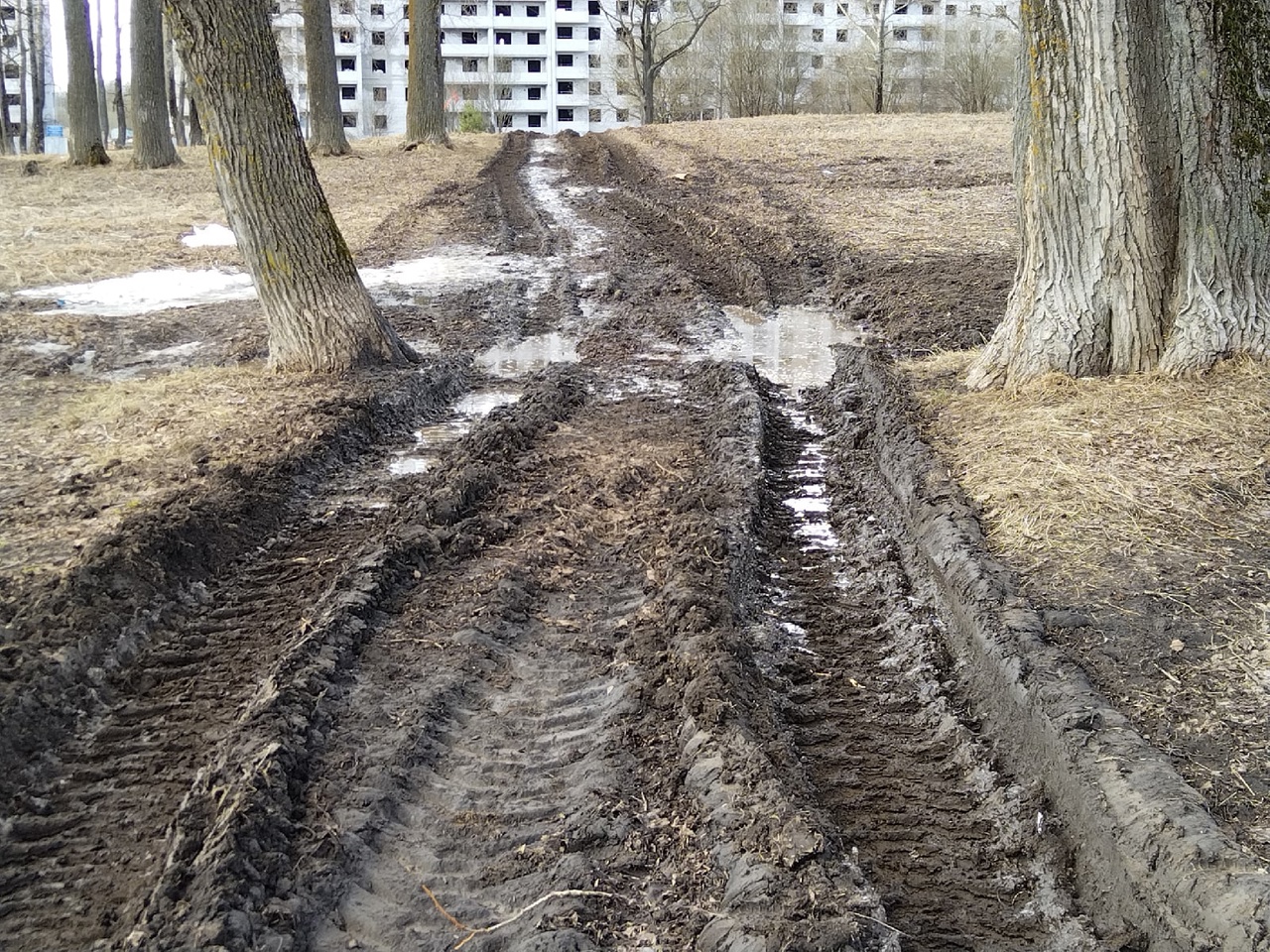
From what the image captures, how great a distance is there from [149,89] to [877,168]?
1452 cm

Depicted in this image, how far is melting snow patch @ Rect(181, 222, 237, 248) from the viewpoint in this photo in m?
13.0

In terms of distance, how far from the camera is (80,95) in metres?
21.4

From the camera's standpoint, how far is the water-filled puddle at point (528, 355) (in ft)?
26.6

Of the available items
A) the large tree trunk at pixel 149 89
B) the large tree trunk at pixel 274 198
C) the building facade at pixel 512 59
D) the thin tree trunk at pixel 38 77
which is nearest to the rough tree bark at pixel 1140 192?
the large tree trunk at pixel 274 198

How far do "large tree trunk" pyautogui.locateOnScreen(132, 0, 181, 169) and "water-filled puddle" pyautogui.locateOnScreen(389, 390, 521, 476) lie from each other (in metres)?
17.3

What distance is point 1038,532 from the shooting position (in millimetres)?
4555

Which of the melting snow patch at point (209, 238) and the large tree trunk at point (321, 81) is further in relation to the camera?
the large tree trunk at point (321, 81)

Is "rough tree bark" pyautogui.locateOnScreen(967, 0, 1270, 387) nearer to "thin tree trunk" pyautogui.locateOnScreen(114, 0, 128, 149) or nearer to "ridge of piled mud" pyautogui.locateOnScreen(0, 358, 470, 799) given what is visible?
"ridge of piled mud" pyautogui.locateOnScreen(0, 358, 470, 799)

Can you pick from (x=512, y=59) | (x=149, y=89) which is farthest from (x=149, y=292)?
(x=512, y=59)

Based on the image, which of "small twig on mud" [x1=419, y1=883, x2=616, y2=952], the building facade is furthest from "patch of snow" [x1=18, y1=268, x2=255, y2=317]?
the building facade

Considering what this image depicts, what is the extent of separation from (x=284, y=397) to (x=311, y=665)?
3543 mm

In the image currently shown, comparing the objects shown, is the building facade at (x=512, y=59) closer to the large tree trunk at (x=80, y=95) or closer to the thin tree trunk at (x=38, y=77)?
the thin tree trunk at (x=38, y=77)

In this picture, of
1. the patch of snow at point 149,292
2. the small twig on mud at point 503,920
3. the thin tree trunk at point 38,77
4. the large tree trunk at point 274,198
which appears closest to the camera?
the small twig on mud at point 503,920

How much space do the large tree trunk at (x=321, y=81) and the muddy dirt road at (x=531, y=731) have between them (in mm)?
17480
